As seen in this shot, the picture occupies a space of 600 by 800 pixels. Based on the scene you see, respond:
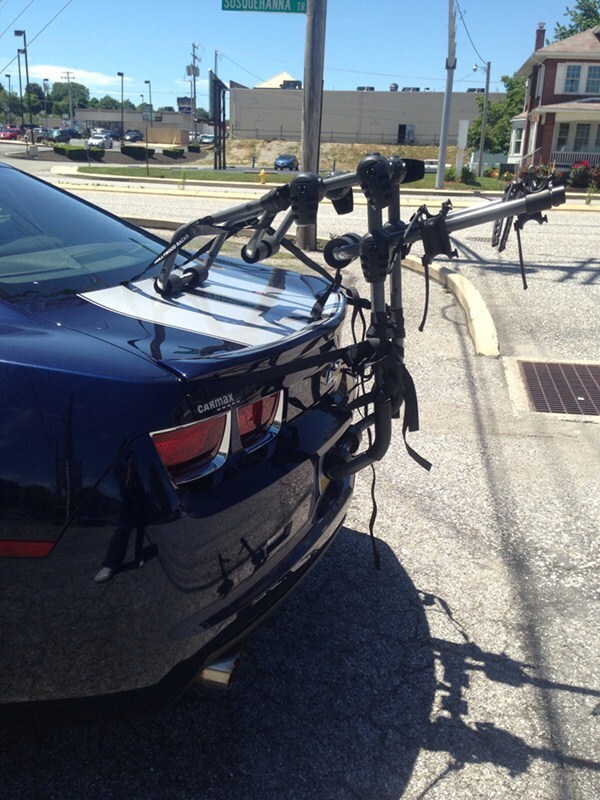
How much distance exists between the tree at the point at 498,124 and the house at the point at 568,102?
15.8 meters

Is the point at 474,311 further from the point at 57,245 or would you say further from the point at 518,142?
the point at 518,142

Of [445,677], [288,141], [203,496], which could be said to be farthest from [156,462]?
[288,141]

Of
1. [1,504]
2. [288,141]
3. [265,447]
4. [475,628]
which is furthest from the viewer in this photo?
[288,141]

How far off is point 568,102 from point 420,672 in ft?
150

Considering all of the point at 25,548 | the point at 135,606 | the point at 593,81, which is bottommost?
the point at 135,606

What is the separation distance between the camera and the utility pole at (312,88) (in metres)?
10.1

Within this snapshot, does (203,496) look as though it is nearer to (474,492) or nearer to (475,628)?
(475,628)

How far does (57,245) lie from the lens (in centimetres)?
303

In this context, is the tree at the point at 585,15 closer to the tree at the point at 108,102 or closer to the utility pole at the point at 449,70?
the utility pole at the point at 449,70

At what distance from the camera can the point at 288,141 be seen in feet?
Result: 254

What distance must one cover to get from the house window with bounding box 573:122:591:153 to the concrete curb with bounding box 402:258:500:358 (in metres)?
38.7

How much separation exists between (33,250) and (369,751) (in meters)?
2.17

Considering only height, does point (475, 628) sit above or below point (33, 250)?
below

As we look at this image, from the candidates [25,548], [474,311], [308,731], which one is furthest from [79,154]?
[25,548]
